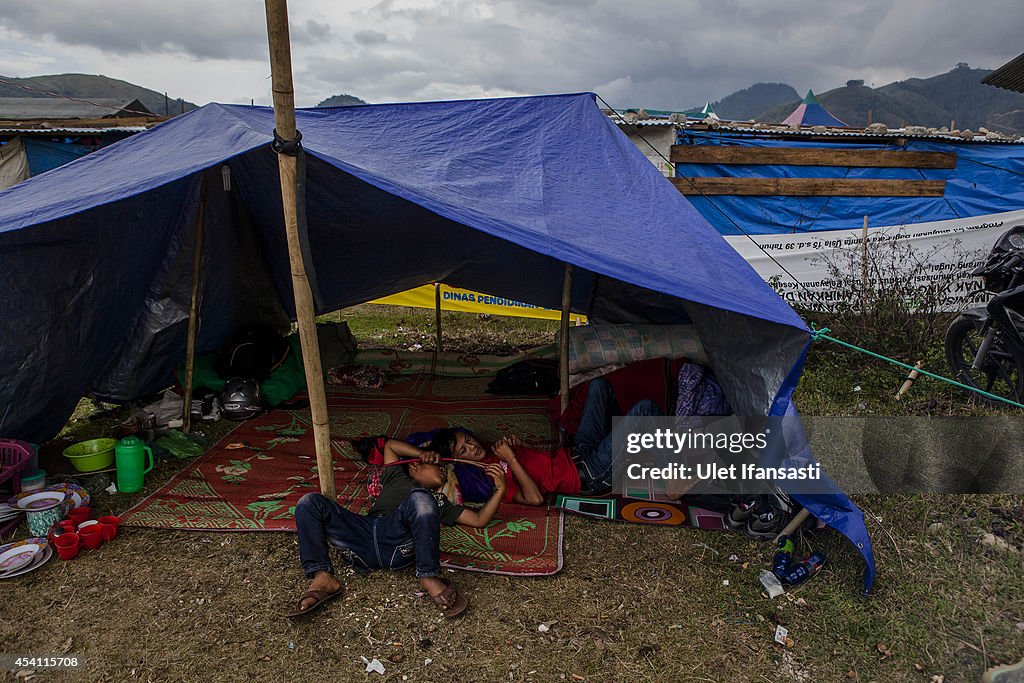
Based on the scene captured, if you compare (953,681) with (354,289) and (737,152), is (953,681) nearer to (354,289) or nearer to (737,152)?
(354,289)

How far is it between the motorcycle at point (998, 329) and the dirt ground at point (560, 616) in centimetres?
142

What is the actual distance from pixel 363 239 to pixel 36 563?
7.59 feet

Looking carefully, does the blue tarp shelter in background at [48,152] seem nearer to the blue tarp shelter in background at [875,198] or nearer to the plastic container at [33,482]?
the plastic container at [33,482]

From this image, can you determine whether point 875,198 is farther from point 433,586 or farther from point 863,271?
point 433,586

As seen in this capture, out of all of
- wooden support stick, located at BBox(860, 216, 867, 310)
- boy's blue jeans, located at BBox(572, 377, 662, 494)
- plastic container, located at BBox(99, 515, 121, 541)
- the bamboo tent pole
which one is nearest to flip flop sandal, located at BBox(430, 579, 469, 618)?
the bamboo tent pole

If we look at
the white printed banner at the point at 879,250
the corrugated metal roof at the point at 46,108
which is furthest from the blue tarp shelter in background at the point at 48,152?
the white printed banner at the point at 879,250

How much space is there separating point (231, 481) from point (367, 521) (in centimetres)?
111

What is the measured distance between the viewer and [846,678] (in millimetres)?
2014

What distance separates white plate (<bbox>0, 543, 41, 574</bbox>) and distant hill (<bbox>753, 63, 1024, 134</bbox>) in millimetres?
29140

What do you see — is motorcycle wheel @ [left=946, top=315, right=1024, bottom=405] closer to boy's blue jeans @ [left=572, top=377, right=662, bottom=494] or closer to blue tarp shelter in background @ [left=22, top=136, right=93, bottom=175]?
boy's blue jeans @ [left=572, top=377, right=662, bottom=494]

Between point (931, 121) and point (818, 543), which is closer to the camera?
point (818, 543)

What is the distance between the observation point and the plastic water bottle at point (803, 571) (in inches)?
95.9

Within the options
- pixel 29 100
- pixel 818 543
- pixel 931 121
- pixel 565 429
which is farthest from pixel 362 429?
pixel 931 121

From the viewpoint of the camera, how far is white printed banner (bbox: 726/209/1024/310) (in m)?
6.17
